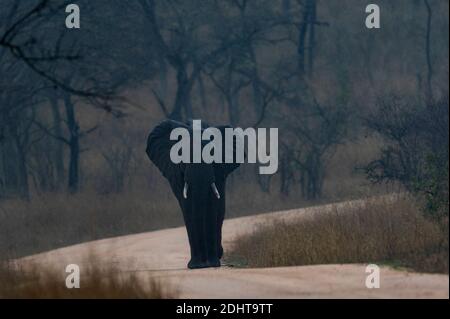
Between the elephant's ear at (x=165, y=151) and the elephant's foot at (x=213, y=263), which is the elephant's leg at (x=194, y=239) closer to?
the elephant's foot at (x=213, y=263)

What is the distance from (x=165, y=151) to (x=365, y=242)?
383 cm

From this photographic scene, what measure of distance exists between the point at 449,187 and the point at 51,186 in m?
19.4

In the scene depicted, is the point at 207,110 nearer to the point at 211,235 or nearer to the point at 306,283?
the point at 211,235

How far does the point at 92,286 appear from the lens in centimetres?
1065

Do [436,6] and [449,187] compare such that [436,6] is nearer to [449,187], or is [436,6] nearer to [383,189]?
[383,189]

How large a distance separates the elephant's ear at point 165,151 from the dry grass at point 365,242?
149cm

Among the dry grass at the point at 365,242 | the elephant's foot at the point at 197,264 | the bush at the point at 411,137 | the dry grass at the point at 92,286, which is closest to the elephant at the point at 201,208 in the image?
the elephant's foot at the point at 197,264

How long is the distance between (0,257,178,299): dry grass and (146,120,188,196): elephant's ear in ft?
12.4

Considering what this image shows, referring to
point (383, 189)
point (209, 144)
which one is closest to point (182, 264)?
point (209, 144)

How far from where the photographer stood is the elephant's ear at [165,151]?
1556cm

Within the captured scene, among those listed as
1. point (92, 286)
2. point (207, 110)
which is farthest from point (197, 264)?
point (207, 110)

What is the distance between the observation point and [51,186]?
102ft

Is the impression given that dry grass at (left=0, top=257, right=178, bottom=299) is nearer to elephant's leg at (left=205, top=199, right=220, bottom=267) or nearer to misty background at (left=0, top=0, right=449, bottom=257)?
elephant's leg at (left=205, top=199, right=220, bottom=267)

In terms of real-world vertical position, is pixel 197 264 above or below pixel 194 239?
below
